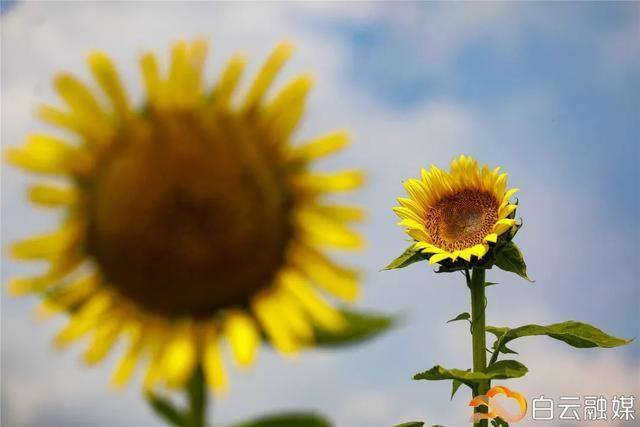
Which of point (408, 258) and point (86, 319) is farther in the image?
point (408, 258)

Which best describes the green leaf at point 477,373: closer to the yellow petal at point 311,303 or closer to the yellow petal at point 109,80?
the yellow petal at point 311,303

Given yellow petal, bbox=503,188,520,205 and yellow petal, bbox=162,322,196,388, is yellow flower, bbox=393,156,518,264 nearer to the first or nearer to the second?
yellow petal, bbox=503,188,520,205

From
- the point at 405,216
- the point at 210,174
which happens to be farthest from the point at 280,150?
the point at 405,216

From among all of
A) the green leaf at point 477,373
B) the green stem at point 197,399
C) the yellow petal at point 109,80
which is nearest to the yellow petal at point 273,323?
the green stem at point 197,399

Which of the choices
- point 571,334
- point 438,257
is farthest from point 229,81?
point 571,334

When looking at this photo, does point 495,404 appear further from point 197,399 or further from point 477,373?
point 197,399

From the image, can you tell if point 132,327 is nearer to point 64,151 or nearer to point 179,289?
point 179,289
